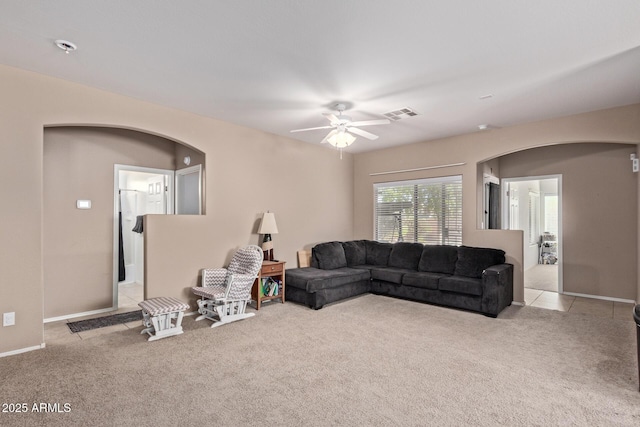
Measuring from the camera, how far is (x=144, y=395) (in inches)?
97.8

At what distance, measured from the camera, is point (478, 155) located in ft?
18.1

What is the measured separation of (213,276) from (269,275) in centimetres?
81

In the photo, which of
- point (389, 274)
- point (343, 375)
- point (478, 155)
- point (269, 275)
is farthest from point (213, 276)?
point (478, 155)

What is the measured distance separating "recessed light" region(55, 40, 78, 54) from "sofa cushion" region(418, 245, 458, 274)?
5.19m

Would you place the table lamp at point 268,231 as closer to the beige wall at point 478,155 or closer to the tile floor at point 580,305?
the beige wall at point 478,155

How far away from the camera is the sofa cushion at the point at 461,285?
4.55 m

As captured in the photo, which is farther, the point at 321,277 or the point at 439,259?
the point at 439,259

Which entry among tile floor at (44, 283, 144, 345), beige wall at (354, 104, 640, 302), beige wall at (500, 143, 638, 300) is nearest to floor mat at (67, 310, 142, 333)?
tile floor at (44, 283, 144, 345)

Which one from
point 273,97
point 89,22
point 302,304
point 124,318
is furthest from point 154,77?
point 302,304

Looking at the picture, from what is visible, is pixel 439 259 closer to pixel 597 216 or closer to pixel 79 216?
pixel 597 216

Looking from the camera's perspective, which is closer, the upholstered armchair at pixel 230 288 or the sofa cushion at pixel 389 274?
the upholstered armchair at pixel 230 288

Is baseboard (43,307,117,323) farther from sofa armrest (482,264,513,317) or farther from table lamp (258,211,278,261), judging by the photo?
sofa armrest (482,264,513,317)

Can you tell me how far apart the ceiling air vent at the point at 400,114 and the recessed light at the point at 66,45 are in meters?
3.39

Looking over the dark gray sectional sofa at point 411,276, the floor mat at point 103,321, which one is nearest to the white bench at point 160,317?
the floor mat at point 103,321
